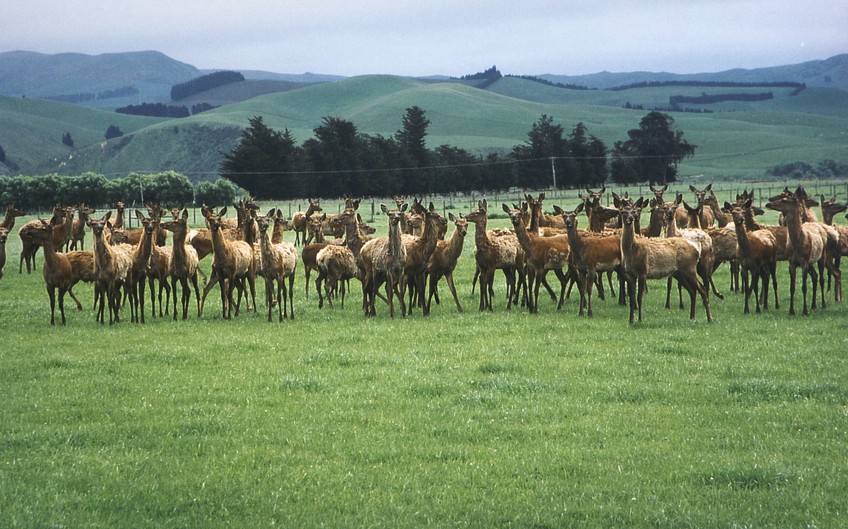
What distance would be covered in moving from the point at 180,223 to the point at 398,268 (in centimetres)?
511

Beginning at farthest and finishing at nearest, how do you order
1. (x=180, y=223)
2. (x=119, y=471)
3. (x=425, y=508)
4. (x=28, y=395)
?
(x=180, y=223) → (x=28, y=395) → (x=119, y=471) → (x=425, y=508)

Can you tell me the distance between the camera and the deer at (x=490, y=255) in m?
20.2

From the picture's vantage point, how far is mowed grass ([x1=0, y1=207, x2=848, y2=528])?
7848 mm

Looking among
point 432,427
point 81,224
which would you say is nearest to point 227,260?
point 81,224

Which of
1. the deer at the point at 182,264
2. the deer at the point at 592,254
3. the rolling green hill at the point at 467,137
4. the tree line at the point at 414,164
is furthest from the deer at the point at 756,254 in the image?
the rolling green hill at the point at 467,137

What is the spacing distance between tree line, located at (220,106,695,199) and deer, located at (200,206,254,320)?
61.9 meters

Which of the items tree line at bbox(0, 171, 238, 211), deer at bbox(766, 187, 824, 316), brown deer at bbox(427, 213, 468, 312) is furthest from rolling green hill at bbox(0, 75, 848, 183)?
brown deer at bbox(427, 213, 468, 312)

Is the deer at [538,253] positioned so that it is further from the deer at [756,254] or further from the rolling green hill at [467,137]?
the rolling green hill at [467,137]

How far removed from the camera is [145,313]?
20.9m

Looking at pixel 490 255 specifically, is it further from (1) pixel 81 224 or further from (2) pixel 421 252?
(1) pixel 81 224

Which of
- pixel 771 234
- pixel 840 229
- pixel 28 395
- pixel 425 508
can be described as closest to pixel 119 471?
pixel 425 508

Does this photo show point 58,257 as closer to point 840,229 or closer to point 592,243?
point 592,243

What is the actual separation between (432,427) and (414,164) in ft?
300

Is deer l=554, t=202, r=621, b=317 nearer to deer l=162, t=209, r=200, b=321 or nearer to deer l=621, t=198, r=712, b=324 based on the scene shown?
deer l=621, t=198, r=712, b=324
